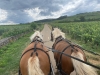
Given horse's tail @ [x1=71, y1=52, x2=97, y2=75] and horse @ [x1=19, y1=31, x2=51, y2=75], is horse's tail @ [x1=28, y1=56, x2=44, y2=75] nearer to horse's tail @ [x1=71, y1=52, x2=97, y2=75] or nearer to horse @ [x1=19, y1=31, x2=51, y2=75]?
horse @ [x1=19, y1=31, x2=51, y2=75]

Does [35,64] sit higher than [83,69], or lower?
higher

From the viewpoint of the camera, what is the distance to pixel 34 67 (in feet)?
13.5

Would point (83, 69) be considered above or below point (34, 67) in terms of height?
below

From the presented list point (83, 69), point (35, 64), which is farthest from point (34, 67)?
point (83, 69)

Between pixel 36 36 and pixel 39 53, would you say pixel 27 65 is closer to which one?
pixel 39 53

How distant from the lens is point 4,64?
10305mm

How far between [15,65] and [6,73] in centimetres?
128

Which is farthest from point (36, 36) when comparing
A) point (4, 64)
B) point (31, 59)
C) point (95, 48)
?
point (95, 48)

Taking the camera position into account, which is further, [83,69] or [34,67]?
[83,69]

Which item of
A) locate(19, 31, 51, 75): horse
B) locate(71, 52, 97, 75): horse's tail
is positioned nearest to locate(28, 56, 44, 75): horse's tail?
locate(19, 31, 51, 75): horse

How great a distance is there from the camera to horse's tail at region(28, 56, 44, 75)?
4.05 m

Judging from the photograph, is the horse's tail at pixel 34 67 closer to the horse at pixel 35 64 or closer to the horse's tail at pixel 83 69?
the horse at pixel 35 64

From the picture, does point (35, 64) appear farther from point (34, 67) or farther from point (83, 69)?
point (83, 69)

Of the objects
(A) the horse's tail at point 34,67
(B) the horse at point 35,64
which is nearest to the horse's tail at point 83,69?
(B) the horse at point 35,64
